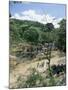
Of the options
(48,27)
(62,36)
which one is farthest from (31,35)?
(62,36)

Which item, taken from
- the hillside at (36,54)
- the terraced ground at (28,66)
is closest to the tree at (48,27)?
the hillside at (36,54)

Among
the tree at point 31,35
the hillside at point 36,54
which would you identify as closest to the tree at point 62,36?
the hillside at point 36,54

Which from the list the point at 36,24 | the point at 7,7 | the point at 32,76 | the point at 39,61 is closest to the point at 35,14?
the point at 36,24

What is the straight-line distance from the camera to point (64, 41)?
1771 millimetres

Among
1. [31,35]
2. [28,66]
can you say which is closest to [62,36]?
[31,35]

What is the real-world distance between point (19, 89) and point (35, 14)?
22.9 inches

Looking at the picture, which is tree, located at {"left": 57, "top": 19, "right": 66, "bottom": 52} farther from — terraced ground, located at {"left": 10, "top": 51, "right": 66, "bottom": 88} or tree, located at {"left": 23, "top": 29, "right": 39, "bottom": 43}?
tree, located at {"left": 23, "top": 29, "right": 39, "bottom": 43}

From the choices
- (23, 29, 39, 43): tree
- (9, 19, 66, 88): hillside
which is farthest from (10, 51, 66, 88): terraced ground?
(23, 29, 39, 43): tree

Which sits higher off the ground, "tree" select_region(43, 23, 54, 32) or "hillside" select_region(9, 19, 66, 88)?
"tree" select_region(43, 23, 54, 32)

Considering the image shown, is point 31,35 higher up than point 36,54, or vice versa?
point 31,35

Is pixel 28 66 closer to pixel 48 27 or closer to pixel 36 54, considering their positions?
pixel 36 54

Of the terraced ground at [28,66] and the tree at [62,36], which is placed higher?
the tree at [62,36]

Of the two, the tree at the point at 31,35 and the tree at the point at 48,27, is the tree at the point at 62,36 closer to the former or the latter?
the tree at the point at 48,27

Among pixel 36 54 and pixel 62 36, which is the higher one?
pixel 62 36
